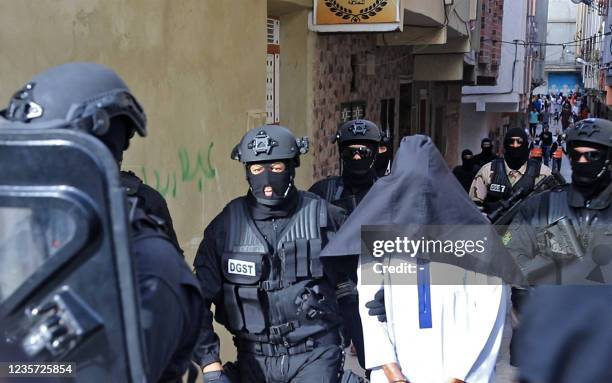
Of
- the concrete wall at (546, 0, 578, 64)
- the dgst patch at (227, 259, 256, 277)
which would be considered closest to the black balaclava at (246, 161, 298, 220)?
the dgst patch at (227, 259, 256, 277)

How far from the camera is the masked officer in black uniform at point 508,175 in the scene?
667 centimetres

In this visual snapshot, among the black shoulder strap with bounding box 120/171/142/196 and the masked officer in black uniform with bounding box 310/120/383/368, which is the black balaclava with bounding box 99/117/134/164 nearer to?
the black shoulder strap with bounding box 120/171/142/196

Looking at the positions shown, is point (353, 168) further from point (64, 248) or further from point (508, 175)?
point (64, 248)

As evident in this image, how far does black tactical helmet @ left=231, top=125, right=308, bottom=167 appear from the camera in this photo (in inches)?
149

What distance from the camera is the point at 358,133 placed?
5.31 meters

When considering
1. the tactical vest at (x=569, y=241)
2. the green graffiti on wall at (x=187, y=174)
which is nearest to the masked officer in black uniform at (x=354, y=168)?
the green graffiti on wall at (x=187, y=174)

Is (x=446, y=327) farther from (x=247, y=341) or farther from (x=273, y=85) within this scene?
(x=273, y=85)

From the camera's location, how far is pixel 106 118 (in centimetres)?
172

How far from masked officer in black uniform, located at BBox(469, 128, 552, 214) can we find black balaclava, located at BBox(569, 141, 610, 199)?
1.97 m

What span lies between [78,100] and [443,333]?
6.19 ft

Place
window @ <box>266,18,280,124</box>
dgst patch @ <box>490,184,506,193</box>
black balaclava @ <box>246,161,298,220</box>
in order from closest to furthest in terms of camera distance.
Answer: black balaclava @ <box>246,161,298,220</box> → dgst patch @ <box>490,184,506,193</box> → window @ <box>266,18,280,124</box>

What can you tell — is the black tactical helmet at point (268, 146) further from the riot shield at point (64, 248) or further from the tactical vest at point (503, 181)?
the tactical vest at point (503, 181)

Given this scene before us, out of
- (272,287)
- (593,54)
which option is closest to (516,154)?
(272,287)

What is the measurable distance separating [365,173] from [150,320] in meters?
3.66
